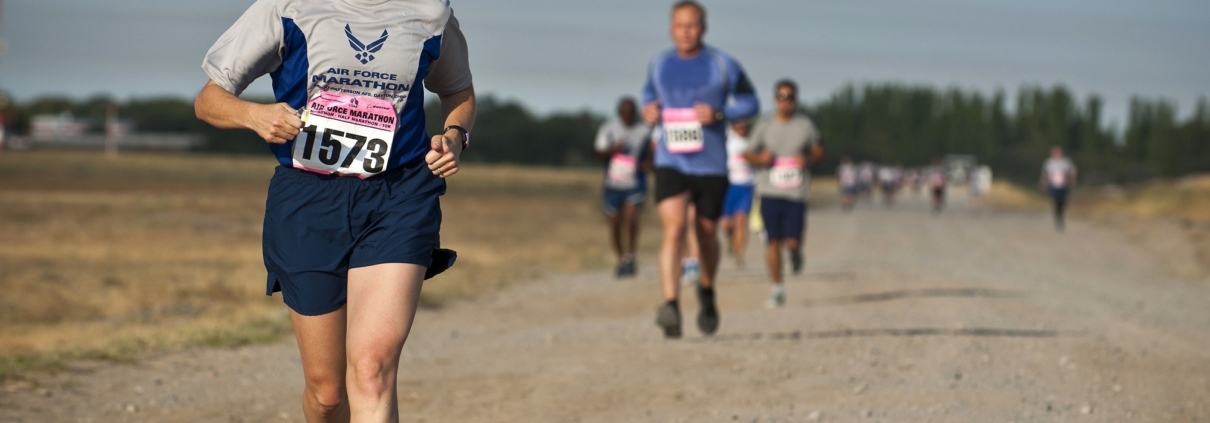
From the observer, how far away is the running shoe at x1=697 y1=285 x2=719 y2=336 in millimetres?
9516

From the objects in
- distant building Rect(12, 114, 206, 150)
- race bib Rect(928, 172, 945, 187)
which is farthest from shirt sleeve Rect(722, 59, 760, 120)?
distant building Rect(12, 114, 206, 150)

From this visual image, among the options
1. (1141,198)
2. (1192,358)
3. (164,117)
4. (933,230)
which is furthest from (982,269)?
(164,117)

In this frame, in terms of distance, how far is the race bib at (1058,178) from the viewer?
101 feet

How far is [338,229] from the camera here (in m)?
4.47

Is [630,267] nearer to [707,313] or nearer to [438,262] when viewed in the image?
[707,313]

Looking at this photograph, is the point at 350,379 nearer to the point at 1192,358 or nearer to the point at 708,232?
the point at 708,232

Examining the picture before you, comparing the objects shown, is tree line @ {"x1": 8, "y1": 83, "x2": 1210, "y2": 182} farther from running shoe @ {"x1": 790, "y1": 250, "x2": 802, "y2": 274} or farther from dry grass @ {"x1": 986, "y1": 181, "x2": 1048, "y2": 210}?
running shoe @ {"x1": 790, "y1": 250, "x2": 802, "y2": 274}

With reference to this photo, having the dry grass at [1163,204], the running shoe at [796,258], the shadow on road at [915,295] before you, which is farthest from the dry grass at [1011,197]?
the running shoe at [796,258]

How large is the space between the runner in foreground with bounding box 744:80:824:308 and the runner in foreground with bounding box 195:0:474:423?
8.51 metres

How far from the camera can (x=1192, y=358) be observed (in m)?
9.12

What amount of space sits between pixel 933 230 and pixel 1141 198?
24.8m

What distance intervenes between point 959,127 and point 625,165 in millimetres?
137162

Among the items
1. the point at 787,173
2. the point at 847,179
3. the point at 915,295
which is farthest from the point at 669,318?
the point at 847,179

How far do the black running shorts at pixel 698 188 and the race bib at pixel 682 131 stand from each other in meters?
0.16
